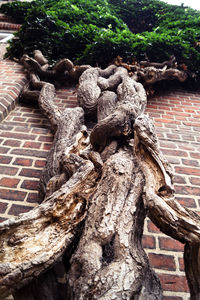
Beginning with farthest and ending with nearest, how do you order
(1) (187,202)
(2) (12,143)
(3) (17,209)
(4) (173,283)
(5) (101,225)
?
1. (2) (12,143)
2. (1) (187,202)
3. (3) (17,209)
4. (4) (173,283)
5. (5) (101,225)

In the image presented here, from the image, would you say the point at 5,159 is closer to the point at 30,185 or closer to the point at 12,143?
the point at 12,143

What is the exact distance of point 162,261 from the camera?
1289 millimetres

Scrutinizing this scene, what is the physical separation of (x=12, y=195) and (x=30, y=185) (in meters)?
0.14

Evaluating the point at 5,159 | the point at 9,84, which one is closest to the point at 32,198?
the point at 5,159

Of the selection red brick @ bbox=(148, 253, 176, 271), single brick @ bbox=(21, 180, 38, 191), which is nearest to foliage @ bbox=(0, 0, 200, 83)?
single brick @ bbox=(21, 180, 38, 191)

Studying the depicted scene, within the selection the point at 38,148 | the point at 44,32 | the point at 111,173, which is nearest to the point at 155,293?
the point at 111,173

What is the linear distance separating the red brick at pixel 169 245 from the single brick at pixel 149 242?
0.04 meters

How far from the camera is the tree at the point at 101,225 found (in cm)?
87

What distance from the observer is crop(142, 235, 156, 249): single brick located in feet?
4.45

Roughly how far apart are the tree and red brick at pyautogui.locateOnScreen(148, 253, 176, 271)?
11.5 inches

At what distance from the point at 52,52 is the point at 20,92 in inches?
42.1

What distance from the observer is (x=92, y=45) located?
316 centimetres

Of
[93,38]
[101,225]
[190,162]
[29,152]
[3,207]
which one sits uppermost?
[93,38]

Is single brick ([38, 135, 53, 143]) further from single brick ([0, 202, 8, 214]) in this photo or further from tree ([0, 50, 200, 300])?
single brick ([0, 202, 8, 214])
